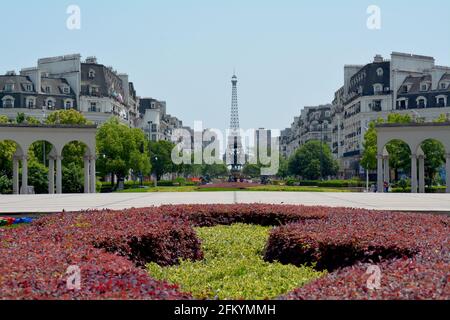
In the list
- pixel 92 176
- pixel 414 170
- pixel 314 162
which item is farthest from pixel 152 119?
pixel 414 170

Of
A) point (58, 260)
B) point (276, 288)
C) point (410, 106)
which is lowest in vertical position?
point (276, 288)

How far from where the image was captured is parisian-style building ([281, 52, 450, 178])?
275 ft

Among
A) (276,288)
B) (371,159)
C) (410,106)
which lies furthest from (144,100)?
(276,288)

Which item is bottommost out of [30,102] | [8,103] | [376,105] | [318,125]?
[8,103]

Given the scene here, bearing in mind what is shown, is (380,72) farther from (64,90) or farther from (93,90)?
(64,90)

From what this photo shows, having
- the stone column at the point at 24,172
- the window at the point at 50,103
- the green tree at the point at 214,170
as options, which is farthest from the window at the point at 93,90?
the green tree at the point at 214,170

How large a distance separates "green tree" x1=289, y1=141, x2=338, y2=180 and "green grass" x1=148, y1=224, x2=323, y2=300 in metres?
78.4

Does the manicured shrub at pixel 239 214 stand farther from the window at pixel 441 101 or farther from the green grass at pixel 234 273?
the window at pixel 441 101

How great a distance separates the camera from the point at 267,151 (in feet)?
542

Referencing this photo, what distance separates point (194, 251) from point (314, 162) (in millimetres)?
80542

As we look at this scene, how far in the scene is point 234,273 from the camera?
10578 millimetres

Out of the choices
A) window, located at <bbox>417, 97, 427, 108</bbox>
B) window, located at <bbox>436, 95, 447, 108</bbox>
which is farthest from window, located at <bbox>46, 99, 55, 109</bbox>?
window, located at <bbox>436, 95, 447, 108</bbox>
